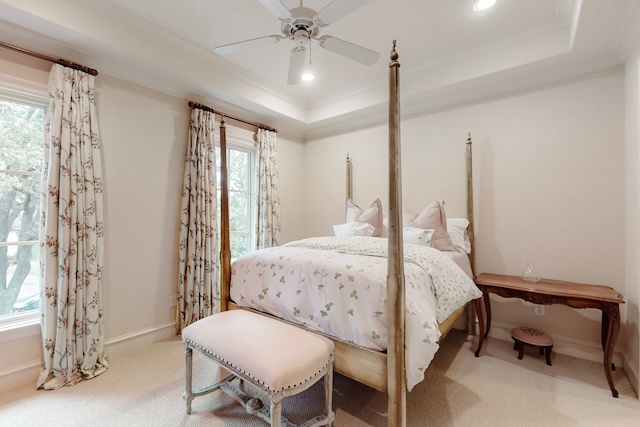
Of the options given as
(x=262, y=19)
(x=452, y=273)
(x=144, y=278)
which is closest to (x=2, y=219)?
(x=144, y=278)

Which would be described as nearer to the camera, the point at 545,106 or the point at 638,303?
the point at 638,303

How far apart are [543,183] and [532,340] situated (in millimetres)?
1403

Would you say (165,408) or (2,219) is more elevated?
(2,219)

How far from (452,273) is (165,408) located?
213cm

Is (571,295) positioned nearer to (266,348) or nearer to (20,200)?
(266,348)

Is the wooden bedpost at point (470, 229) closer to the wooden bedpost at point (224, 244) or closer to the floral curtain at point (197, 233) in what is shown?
the wooden bedpost at point (224, 244)

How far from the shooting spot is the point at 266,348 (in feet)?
4.51

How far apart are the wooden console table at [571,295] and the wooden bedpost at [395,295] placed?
1482mm

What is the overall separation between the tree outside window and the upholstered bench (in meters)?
1.53

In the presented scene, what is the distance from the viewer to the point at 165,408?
5.77 feet

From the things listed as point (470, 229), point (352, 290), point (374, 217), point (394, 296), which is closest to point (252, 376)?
point (352, 290)

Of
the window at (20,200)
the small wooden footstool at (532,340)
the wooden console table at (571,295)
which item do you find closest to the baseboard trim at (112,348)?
the window at (20,200)

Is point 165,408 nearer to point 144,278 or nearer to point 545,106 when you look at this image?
point 144,278

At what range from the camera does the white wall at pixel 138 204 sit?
8.00 ft
